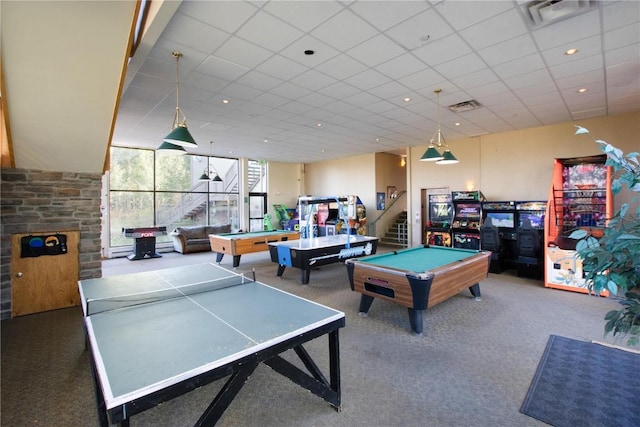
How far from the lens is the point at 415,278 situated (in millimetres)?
3244

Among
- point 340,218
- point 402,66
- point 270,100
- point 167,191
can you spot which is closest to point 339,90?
point 402,66

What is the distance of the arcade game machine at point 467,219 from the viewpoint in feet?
23.1

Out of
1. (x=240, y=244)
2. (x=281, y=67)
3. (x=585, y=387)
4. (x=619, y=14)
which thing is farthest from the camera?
(x=240, y=244)

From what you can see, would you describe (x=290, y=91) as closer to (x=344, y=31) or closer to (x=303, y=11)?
(x=344, y=31)

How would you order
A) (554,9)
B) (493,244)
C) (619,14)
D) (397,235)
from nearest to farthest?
(554,9)
(619,14)
(493,244)
(397,235)

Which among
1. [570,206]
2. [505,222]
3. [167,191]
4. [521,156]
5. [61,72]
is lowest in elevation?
[505,222]

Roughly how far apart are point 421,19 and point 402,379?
340 cm

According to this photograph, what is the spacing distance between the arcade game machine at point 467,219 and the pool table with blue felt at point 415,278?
262 centimetres

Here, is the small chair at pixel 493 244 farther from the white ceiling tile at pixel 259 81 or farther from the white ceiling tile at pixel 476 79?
the white ceiling tile at pixel 259 81

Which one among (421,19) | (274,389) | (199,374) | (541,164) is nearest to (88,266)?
(274,389)

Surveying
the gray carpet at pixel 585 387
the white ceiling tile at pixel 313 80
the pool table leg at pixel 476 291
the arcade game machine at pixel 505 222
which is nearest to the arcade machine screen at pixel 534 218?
the arcade game machine at pixel 505 222

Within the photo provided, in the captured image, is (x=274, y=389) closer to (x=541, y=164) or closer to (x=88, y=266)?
(x=88, y=266)

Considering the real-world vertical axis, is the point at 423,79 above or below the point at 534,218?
above

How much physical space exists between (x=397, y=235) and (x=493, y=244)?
445 cm
